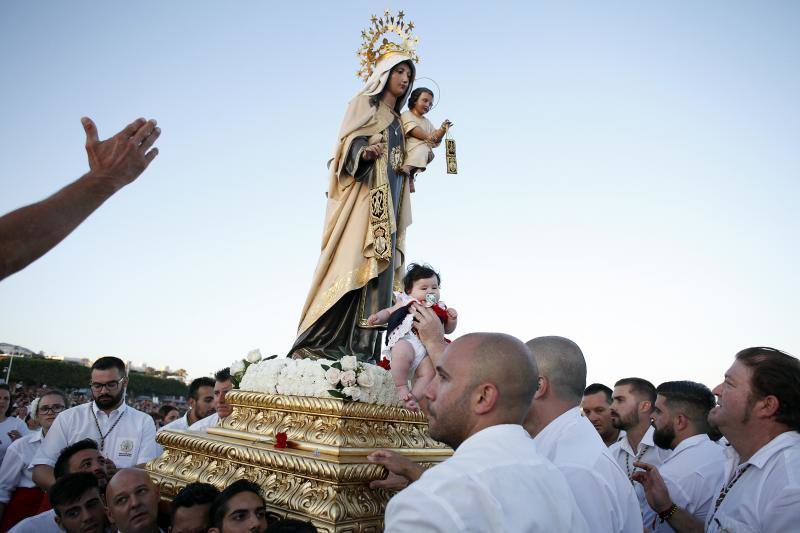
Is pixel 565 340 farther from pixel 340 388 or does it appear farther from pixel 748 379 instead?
pixel 340 388

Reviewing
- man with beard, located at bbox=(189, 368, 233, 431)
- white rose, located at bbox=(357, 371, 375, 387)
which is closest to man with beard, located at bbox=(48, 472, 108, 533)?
man with beard, located at bbox=(189, 368, 233, 431)

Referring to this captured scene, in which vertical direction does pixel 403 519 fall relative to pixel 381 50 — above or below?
below

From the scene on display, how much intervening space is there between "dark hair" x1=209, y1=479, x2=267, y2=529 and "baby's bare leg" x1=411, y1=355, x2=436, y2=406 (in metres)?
1.38

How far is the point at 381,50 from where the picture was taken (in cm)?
619

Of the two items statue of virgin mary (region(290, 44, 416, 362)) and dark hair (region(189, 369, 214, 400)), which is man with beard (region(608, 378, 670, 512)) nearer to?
statue of virgin mary (region(290, 44, 416, 362))

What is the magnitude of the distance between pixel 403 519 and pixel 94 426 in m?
5.09

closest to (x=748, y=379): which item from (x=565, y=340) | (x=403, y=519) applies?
(x=565, y=340)

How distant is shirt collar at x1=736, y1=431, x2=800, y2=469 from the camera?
3.34 m

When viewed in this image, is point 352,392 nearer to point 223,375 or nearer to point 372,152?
point 372,152

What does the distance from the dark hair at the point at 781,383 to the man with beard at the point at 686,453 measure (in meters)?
1.07

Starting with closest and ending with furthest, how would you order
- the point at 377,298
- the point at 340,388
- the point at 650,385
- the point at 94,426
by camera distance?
the point at 340,388 → the point at 377,298 → the point at 94,426 → the point at 650,385

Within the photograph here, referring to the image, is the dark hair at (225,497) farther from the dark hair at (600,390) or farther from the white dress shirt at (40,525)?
Result: the dark hair at (600,390)

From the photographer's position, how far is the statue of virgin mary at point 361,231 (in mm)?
5434

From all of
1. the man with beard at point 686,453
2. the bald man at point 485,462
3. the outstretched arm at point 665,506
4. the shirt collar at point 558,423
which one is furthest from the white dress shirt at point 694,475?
the bald man at point 485,462
